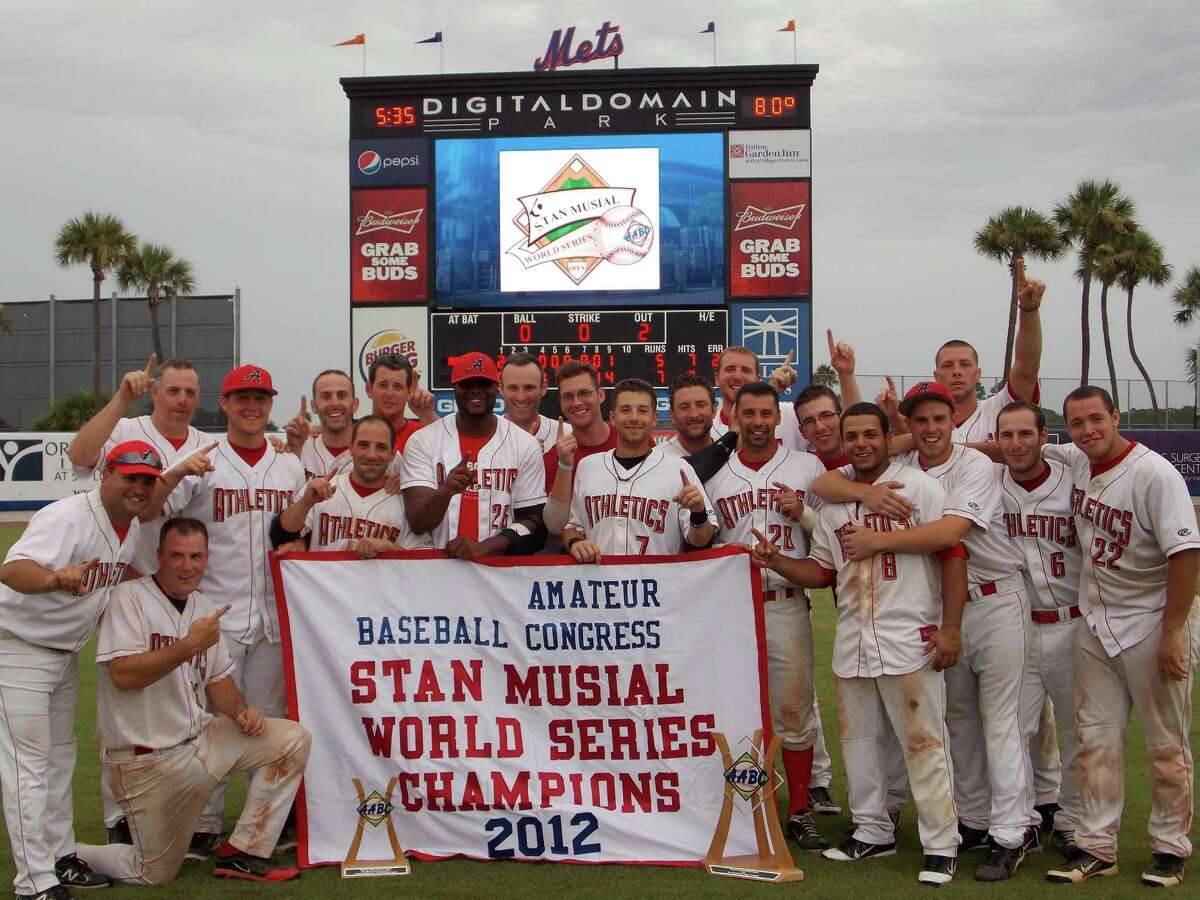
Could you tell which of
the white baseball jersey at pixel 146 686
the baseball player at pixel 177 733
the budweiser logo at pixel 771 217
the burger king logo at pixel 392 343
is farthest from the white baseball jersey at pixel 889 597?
the burger king logo at pixel 392 343

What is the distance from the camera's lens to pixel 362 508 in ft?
17.7

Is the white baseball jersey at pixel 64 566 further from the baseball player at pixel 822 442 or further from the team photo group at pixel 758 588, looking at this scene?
the baseball player at pixel 822 442

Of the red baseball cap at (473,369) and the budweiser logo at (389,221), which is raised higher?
the budweiser logo at (389,221)

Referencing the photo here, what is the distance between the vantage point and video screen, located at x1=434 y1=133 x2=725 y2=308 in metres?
15.5

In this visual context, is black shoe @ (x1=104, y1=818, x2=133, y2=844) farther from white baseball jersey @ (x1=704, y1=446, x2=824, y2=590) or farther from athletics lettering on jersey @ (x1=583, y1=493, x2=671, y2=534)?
white baseball jersey @ (x1=704, y1=446, x2=824, y2=590)

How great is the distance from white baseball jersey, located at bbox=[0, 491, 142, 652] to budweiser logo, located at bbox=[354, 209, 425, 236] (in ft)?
38.4

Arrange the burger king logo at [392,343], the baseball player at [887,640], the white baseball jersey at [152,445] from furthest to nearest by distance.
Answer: the burger king logo at [392,343]
the white baseball jersey at [152,445]
the baseball player at [887,640]

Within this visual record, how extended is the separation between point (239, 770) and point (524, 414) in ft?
7.90

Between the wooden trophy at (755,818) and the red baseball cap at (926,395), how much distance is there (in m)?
1.71

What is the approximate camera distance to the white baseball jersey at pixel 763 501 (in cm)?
533

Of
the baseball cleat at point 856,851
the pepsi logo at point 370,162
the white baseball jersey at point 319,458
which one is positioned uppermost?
the pepsi logo at point 370,162

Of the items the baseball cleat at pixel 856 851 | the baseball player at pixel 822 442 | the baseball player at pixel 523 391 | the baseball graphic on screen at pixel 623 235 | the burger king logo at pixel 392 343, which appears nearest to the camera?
the baseball cleat at pixel 856 851

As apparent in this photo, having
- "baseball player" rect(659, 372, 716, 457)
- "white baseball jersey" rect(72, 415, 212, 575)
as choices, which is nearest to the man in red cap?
"white baseball jersey" rect(72, 415, 212, 575)

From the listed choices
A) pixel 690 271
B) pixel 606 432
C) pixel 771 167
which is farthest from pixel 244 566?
pixel 771 167
